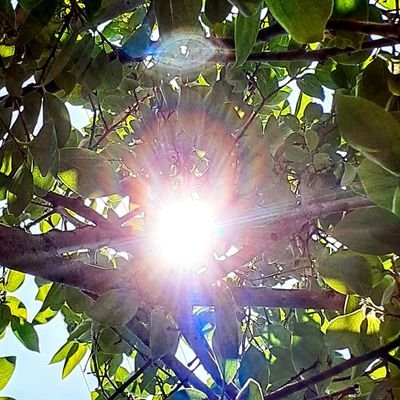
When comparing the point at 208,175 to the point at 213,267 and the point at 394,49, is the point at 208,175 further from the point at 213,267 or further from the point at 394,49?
the point at 394,49

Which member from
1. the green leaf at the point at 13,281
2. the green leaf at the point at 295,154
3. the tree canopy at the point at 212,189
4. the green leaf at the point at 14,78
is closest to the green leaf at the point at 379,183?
the tree canopy at the point at 212,189

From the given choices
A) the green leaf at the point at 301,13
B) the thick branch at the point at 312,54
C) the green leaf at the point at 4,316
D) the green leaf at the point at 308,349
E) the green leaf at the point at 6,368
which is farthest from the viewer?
the green leaf at the point at 4,316

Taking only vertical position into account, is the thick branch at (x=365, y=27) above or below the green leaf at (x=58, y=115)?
below

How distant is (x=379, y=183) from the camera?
38 cm

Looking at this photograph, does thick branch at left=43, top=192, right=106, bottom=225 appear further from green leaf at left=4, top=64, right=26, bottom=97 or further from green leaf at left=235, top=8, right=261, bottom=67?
green leaf at left=235, top=8, right=261, bottom=67

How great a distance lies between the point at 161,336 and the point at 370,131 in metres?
0.31

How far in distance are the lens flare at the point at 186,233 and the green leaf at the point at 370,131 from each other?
316mm

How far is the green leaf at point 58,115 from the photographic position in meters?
0.59

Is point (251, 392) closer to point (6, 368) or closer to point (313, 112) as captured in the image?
point (6, 368)

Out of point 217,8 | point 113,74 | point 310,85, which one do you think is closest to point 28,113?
point 113,74

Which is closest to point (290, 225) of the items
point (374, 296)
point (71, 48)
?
point (374, 296)

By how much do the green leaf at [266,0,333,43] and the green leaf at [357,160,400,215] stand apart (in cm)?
10

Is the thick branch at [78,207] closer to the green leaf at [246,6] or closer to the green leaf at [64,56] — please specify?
the green leaf at [64,56]

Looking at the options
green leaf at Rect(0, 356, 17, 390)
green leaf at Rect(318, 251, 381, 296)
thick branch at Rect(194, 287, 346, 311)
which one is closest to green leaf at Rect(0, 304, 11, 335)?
green leaf at Rect(0, 356, 17, 390)
